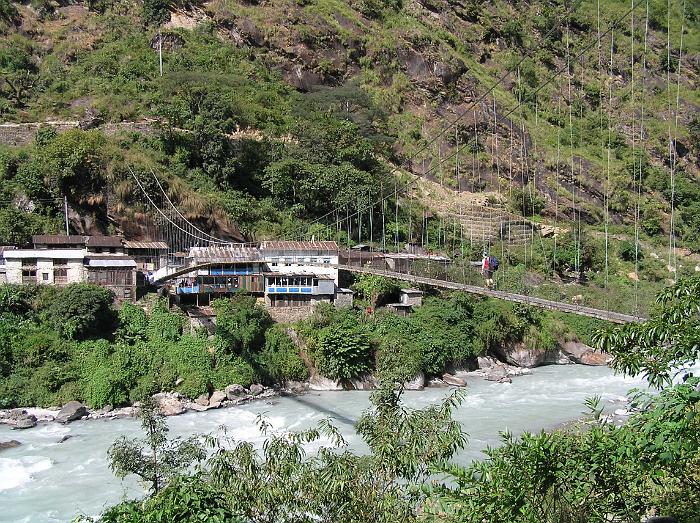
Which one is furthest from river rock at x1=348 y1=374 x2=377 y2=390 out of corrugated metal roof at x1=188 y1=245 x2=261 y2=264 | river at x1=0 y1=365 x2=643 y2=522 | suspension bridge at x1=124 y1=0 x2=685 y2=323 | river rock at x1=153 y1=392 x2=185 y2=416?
corrugated metal roof at x1=188 y1=245 x2=261 y2=264

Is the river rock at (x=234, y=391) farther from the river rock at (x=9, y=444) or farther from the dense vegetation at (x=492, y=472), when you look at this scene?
the dense vegetation at (x=492, y=472)

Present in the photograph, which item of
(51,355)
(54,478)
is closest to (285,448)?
(54,478)

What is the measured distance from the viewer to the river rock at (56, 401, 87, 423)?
31.2 ft

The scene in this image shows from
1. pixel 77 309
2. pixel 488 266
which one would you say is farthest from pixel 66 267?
pixel 488 266

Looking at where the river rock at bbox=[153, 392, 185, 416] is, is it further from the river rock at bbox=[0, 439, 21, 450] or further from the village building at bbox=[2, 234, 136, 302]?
the village building at bbox=[2, 234, 136, 302]

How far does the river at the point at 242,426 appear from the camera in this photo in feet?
23.1

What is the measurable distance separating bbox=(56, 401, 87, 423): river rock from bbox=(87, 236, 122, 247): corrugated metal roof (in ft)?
13.3

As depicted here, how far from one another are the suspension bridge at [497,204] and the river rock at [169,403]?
2.74m

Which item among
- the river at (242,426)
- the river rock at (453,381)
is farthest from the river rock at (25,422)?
the river rock at (453,381)

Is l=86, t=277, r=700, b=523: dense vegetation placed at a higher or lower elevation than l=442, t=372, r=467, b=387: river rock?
higher

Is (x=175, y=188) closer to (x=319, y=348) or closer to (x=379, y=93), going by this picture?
(x=319, y=348)

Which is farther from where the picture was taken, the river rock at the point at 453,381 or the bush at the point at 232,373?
the river rock at the point at 453,381

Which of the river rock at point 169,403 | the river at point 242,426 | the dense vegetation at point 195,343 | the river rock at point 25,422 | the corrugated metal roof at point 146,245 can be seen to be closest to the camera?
the river at point 242,426

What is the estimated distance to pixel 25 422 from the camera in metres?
9.23
